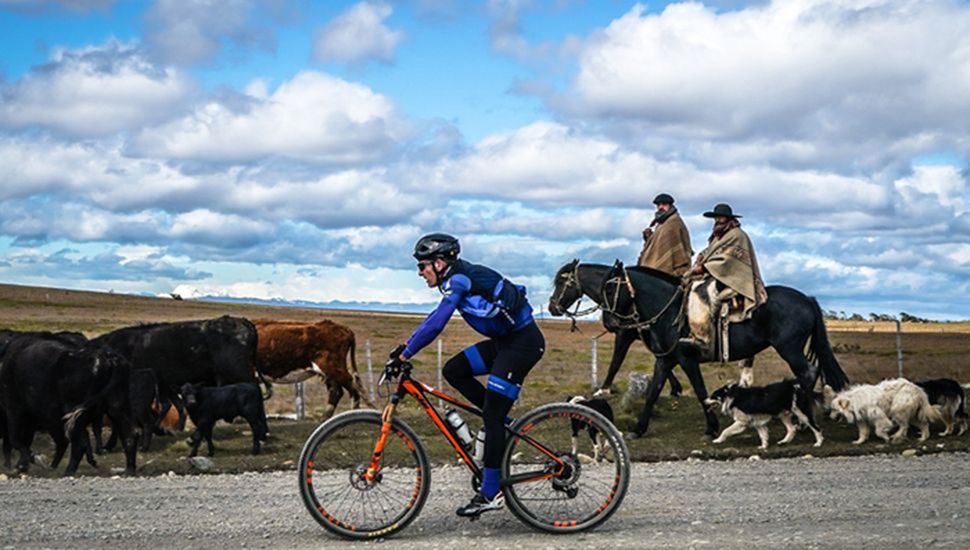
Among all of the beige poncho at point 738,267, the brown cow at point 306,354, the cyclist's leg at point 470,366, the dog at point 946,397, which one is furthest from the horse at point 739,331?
the cyclist's leg at point 470,366

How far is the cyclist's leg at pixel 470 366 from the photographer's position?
→ 9266mm

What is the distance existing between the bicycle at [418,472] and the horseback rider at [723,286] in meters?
8.24

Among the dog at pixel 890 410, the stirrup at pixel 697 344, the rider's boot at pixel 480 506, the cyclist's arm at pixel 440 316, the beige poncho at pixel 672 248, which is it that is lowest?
the rider's boot at pixel 480 506

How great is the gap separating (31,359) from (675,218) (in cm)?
1077

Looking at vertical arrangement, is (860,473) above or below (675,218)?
below

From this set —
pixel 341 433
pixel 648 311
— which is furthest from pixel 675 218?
pixel 341 433

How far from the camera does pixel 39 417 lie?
15.5 meters

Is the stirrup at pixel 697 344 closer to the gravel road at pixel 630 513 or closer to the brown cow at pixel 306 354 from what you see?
the gravel road at pixel 630 513

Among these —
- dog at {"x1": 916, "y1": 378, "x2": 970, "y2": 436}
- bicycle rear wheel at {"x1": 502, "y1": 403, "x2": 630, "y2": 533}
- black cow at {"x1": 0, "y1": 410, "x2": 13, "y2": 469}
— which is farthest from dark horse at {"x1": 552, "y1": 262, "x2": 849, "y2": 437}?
black cow at {"x1": 0, "y1": 410, "x2": 13, "y2": 469}

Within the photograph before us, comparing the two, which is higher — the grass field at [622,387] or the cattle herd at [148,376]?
the cattle herd at [148,376]

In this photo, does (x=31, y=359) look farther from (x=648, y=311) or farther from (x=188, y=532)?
(x=648, y=311)

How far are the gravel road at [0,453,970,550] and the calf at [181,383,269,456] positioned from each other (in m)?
3.59

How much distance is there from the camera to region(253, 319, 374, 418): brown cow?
2325cm

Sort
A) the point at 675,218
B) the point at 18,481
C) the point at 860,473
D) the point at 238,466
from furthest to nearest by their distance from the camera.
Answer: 1. the point at 675,218
2. the point at 238,466
3. the point at 18,481
4. the point at 860,473
